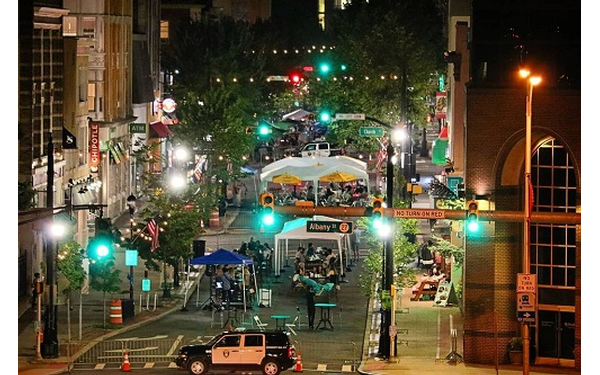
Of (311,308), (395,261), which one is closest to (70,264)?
(311,308)

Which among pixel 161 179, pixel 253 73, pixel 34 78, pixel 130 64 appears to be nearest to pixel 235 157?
pixel 130 64

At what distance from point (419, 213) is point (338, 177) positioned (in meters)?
34.2

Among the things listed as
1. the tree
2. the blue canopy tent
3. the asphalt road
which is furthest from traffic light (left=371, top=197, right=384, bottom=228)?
the tree

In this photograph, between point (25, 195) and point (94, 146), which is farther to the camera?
point (94, 146)

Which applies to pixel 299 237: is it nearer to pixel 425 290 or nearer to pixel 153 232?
pixel 425 290

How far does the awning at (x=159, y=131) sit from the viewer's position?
102 m

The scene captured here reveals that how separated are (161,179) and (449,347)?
20.5 metres

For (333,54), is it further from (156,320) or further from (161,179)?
(156,320)

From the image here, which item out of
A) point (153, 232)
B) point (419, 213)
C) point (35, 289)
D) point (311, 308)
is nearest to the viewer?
point (419, 213)

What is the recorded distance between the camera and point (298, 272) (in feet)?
204

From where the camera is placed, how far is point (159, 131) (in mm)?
103312

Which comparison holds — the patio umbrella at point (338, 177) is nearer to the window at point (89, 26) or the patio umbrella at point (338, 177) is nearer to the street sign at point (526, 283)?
the window at point (89, 26)

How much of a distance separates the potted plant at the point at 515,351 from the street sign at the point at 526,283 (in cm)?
580

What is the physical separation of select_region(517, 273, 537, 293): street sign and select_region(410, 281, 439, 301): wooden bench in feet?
61.3
